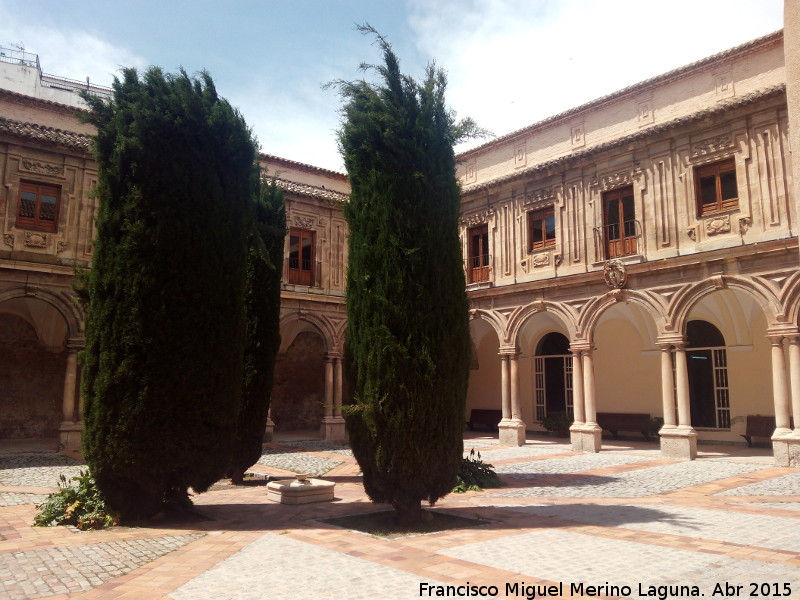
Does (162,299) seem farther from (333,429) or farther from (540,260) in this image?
(333,429)

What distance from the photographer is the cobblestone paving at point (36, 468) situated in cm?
1059

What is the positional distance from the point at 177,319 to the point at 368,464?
2.65m

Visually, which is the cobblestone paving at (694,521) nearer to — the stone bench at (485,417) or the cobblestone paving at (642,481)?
the cobblestone paving at (642,481)

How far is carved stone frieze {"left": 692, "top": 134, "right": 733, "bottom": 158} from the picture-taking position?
13.9 meters

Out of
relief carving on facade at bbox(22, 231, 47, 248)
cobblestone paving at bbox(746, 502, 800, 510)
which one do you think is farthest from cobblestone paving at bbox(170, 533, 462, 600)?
relief carving on facade at bbox(22, 231, 47, 248)

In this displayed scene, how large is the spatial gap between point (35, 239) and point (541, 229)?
503 inches

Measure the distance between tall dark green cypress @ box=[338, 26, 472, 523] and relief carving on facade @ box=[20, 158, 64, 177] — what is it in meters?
10.8

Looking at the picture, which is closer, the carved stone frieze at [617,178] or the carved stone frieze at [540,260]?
the carved stone frieze at [617,178]

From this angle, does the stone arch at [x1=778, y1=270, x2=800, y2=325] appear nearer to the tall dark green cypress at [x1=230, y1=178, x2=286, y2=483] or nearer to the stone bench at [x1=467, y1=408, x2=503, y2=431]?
the tall dark green cypress at [x1=230, y1=178, x2=286, y2=483]

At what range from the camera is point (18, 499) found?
346 inches

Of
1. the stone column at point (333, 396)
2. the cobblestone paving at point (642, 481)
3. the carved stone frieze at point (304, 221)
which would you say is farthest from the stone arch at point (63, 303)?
the cobblestone paving at point (642, 481)

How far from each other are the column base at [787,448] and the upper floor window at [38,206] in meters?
16.5

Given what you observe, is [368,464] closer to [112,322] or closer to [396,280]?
[396,280]

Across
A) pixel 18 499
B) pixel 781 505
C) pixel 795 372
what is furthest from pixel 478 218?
pixel 18 499
